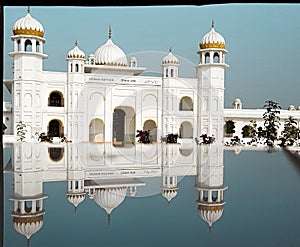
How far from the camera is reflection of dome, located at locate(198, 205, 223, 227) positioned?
1.09 meters

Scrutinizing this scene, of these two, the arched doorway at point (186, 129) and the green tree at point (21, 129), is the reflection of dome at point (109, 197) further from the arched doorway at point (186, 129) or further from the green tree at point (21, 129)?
the arched doorway at point (186, 129)

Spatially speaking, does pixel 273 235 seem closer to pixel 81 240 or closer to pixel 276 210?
pixel 276 210

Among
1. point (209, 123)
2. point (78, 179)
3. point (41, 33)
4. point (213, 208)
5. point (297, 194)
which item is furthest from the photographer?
point (209, 123)

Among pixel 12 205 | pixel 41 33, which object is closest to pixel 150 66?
pixel 41 33

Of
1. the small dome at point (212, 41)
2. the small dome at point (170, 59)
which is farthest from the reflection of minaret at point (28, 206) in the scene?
the small dome at point (212, 41)

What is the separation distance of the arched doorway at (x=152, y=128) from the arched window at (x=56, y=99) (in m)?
2.42

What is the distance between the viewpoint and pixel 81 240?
0.93 m

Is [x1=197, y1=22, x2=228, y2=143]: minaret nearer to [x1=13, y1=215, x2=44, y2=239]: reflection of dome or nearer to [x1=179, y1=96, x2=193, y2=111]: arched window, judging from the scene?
[x1=179, y1=96, x2=193, y2=111]: arched window

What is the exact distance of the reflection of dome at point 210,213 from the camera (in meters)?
1.09

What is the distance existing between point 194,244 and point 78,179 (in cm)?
117

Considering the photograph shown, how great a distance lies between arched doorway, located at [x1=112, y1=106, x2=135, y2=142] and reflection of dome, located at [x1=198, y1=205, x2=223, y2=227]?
30.9 ft

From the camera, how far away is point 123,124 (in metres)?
11.2

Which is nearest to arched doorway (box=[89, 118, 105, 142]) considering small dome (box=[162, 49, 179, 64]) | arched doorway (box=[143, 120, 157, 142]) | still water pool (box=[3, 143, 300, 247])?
arched doorway (box=[143, 120, 157, 142])

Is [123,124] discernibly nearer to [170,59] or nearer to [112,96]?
[112,96]
